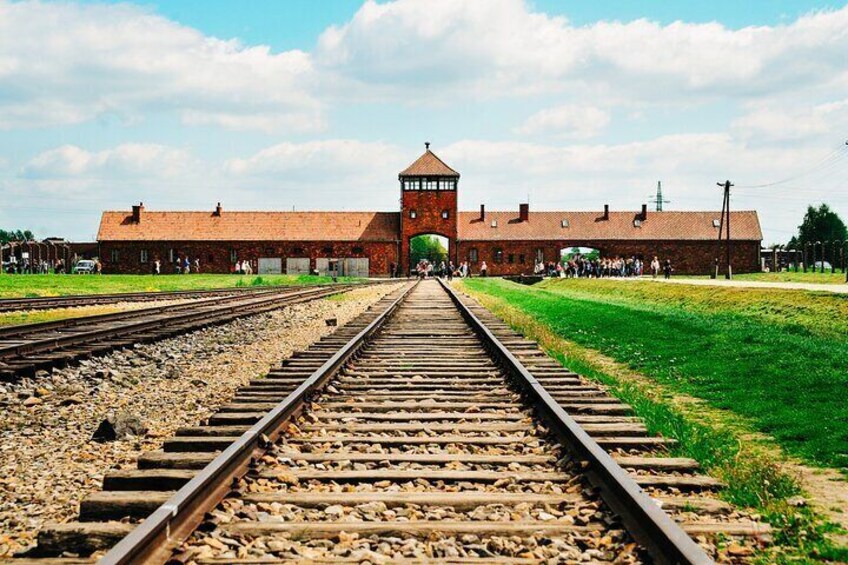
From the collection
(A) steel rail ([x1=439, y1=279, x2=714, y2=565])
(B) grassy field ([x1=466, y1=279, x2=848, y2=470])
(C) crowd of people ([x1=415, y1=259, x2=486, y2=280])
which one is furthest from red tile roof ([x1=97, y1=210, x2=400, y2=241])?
(A) steel rail ([x1=439, y1=279, x2=714, y2=565])

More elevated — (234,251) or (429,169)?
(429,169)

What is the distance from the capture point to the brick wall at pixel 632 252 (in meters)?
75.4

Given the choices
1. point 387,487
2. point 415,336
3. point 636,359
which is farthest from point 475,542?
point 415,336

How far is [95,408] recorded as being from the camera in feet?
23.1

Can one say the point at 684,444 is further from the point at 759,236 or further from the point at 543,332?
the point at 759,236

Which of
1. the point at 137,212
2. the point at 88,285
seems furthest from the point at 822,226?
the point at 88,285

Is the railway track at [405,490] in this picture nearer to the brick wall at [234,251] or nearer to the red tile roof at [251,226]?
the brick wall at [234,251]

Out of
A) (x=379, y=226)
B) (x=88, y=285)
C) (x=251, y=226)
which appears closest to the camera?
(x=88, y=285)

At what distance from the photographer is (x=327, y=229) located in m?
73.8

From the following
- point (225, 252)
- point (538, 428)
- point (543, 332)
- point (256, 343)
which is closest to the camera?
point (538, 428)

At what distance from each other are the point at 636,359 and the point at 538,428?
225 inches

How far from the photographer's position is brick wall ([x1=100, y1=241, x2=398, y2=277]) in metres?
72.6

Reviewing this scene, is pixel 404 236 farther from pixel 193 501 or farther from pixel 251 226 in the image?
pixel 193 501

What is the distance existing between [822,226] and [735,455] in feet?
398
